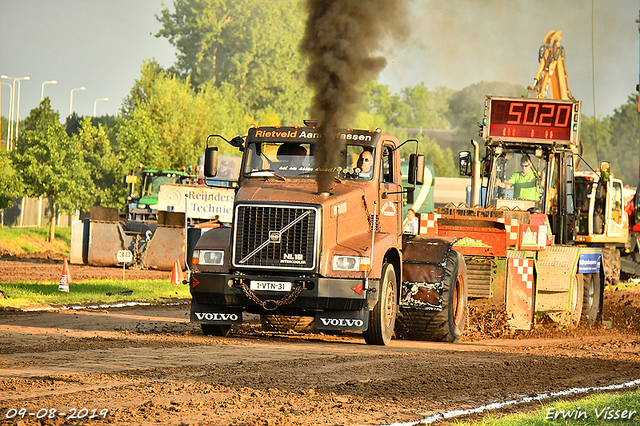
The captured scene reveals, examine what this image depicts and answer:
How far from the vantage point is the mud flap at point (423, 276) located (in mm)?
13961

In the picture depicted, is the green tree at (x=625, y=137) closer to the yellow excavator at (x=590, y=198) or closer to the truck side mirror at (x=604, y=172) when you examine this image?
the yellow excavator at (x=590, y=198)

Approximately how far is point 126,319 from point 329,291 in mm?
5443

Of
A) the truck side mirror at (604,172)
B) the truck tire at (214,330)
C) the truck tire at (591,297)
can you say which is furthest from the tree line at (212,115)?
the truck tire at (591,297)

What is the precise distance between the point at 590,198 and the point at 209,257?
1982 cm

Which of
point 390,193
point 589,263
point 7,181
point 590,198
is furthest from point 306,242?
point 7,181

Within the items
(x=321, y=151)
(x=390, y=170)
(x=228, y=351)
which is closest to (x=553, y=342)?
(x=390, y=170)

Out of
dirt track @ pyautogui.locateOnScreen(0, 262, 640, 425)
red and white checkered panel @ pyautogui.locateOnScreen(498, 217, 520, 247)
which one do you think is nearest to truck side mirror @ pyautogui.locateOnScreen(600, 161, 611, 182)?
red and white checkered panel @ pyautogui.locateOnScreen(498, 217, 520, 247)

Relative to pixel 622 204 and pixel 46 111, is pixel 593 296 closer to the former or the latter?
pixel 622 204

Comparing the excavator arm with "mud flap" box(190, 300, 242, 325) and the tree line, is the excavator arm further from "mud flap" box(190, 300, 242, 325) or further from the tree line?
"mud flap" box(190, 300, 242, 325)

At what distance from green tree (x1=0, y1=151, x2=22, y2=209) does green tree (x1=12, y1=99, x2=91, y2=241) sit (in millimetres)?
653

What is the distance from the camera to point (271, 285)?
489 inches

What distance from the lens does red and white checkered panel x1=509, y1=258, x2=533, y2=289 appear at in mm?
15766

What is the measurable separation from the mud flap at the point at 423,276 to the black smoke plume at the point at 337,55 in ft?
6.43

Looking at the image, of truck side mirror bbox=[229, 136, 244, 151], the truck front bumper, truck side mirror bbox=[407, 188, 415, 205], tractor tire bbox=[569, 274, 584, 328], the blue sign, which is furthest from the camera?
the blue sign
